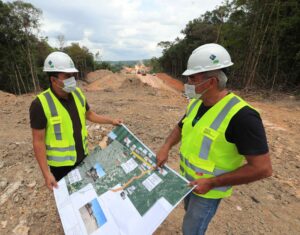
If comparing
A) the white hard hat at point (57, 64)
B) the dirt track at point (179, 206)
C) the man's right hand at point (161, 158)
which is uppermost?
the white hard hat at point (57, 64)

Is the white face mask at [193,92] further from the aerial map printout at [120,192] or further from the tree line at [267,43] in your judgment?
the tree line at [267,43]

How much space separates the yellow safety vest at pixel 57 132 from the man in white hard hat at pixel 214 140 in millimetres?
890

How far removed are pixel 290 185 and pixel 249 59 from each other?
10.9m

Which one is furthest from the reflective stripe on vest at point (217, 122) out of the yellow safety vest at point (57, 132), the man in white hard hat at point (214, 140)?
the yellow safety vest at point (57, 132)

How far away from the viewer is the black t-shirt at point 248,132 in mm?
1293

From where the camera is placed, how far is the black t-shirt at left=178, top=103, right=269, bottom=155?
1.29 meters

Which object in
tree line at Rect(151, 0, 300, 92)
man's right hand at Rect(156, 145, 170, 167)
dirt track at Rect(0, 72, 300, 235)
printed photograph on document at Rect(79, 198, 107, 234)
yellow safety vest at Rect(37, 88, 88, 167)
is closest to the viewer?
printed photograph on document at Rect(79, 198, 107, 234)

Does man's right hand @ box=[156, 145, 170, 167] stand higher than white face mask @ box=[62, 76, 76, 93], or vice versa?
white face mask @ box=[62, 76, 76, 93]

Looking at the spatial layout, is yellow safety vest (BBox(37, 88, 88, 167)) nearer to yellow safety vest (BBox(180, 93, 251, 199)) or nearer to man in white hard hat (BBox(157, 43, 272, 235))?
man in white hard hat (BBox(157, 43, 272, 235))

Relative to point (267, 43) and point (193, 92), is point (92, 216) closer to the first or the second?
point (193, 92)

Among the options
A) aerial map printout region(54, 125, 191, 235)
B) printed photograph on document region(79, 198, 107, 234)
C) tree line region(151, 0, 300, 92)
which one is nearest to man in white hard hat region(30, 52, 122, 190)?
aerial map printout region(54, 125, 191, 235)

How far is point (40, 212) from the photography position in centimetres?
291

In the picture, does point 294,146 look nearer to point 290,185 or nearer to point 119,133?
point 290,185

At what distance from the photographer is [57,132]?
2059 mm
